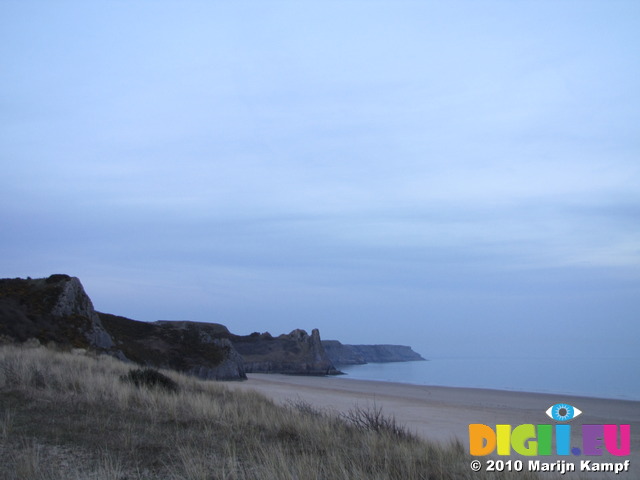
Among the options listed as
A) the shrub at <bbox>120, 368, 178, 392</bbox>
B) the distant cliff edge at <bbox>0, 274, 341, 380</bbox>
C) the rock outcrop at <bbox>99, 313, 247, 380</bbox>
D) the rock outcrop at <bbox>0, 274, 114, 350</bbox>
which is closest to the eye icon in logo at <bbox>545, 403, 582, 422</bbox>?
the shrub at <bbox>120, 368, 178, 392</bbox>

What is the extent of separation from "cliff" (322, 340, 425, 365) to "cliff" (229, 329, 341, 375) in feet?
174

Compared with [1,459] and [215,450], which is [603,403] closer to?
[215,450]

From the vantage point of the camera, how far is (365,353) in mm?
148500

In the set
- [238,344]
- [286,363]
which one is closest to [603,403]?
[286,363]

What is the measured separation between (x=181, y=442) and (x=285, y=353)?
60104 millimetres

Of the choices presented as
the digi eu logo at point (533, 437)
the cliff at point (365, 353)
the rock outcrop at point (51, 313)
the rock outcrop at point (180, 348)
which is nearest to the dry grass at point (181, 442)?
the digi eu logo at point (533, 437)

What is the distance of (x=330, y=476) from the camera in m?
5.25

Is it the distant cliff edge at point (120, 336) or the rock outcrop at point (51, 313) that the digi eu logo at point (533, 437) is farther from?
the rock outcrop at point (51, 313)

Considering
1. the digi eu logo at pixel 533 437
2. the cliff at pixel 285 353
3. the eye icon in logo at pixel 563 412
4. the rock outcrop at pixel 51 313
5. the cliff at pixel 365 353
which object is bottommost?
the cliff at pixel 365 353

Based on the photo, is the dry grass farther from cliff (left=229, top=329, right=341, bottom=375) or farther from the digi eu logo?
cliff (left=229, top=329, right=341, bottom=375)

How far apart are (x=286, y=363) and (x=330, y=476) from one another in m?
60.6

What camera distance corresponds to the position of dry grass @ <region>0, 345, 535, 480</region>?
5277mm

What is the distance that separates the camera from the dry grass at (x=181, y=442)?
5.28m

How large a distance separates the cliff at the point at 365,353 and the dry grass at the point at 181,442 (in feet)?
369
